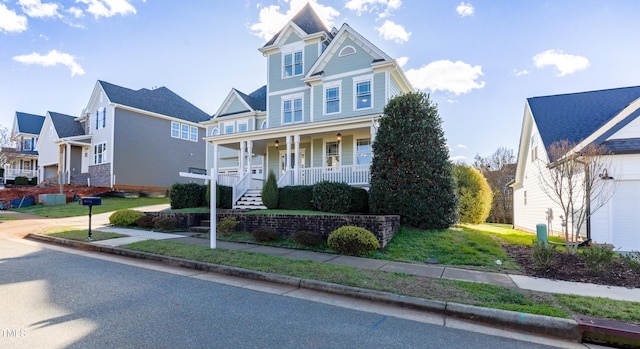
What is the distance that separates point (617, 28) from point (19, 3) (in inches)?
919

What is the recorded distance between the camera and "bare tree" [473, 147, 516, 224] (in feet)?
99.0

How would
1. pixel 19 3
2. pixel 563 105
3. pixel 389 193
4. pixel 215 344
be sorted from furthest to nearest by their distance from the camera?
pixel 563 105 < pixel 19 3 < pixel 389 193 < pixel 215 344

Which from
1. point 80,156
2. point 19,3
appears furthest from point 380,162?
point 80,156

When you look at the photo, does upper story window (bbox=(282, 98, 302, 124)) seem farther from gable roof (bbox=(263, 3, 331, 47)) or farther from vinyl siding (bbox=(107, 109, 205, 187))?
vinyl siding (bbox=(107, 109, 205, 187))

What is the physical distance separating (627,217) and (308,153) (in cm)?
1345

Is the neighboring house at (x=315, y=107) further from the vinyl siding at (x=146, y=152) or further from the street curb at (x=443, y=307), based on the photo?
the vinyl siding at (x=146, y=152)

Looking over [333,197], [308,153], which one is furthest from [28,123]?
[333,197]

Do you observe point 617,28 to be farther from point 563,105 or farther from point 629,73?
point 629,73

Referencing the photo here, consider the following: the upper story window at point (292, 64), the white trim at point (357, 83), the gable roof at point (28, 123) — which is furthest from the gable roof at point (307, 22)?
the gable roof at point (28, 123)

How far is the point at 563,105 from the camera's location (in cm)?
1634

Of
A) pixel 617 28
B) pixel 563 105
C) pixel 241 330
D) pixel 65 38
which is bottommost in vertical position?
pixel 241 330

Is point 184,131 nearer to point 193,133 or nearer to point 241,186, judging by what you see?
point 193,133

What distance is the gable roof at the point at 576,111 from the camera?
1420cm

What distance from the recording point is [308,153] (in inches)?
723
